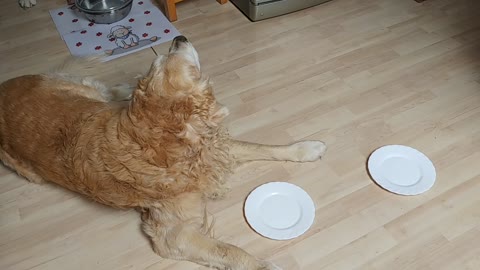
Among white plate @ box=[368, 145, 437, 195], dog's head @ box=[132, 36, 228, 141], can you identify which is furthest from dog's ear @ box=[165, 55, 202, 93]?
white plate @ box=[368, 145, 437, 195]

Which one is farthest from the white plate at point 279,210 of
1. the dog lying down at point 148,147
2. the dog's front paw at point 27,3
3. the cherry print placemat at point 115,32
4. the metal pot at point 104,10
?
the dog's front paw at point 27,3

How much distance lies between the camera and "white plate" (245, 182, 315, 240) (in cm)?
177

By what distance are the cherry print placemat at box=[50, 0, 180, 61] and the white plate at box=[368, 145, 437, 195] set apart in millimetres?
1587

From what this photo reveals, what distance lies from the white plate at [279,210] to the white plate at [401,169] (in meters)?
0.36

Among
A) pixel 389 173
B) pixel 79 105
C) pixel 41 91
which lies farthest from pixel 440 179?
pixel 41 91

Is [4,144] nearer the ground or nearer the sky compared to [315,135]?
nearer the sky

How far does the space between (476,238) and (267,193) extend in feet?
2.82

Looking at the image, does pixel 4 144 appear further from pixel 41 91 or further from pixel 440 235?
pixel 440 235

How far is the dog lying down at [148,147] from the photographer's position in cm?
138

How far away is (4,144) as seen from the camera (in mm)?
1863

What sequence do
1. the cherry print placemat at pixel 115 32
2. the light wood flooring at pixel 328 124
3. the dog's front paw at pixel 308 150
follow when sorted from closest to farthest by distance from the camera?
the light wood flooring at pixel 328 124
the dog's front paw at pixel 308 150
the cherry print placemat at pixel 115 32

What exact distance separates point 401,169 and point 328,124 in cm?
43

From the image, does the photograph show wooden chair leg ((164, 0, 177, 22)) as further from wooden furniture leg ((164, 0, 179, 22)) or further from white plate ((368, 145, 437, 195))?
white plate ((368, 145, 437, 195))

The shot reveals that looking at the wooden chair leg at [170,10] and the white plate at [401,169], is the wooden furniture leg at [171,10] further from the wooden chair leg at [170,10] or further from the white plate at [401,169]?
the white plate at [401,169]
